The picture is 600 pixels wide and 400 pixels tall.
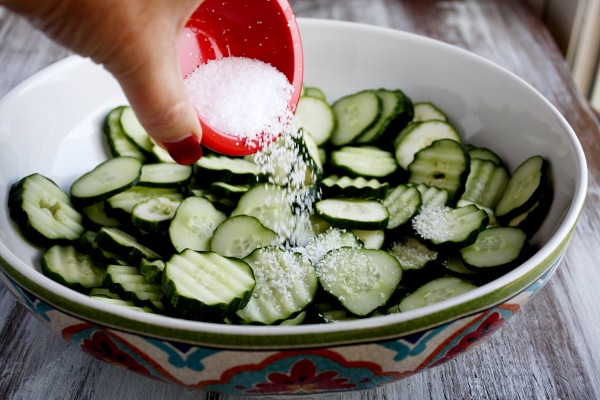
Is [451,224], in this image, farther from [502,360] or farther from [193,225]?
[193,225]

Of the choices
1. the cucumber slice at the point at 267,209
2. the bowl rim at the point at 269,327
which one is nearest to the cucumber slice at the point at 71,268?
the bowl rim at the point at 269,327

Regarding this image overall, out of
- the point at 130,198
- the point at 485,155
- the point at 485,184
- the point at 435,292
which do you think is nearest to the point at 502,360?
the point at 435,292

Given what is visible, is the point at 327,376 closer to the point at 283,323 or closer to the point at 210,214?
the point at 283,323

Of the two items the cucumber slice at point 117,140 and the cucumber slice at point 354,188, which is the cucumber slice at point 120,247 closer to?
the cucumber slice at point 117,140

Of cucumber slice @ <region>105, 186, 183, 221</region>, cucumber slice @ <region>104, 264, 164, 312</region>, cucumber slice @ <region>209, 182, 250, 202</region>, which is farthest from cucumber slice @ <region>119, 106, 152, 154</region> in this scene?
cucumber slice @ <region>104, 264, 164, 312</region>

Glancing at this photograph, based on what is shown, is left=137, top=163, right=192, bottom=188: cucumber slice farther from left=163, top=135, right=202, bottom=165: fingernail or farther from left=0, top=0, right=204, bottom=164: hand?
left=0, top=0, right=204, bottom=164: hand

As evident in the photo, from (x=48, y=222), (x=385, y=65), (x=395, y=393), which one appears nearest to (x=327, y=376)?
(x=395, y=393)
